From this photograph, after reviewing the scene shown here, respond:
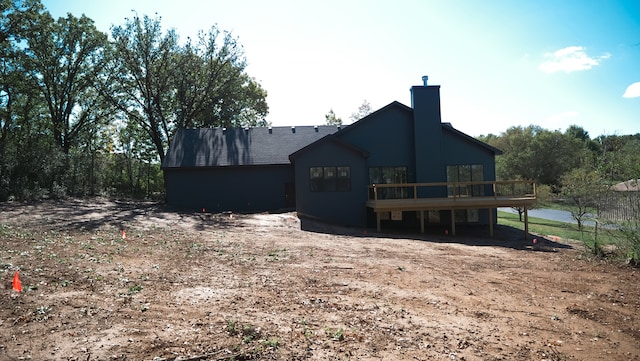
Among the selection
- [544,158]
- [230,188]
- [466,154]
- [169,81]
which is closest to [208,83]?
[169,81]

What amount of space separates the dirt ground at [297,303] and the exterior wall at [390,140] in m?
9.54

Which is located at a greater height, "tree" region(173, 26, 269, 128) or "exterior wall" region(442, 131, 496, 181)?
"tree" region(173, 26, 269, 128)

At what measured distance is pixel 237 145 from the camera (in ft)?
81.4

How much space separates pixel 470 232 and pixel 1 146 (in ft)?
84.9

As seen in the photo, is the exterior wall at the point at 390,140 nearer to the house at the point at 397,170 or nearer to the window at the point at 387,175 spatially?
the house at the point at 397,170

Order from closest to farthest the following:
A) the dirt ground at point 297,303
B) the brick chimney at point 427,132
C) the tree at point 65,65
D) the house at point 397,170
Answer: the dirt ground at point 297,303
the house at point 397,170
the brick chimney at point 427,132
the tree at point 65,65

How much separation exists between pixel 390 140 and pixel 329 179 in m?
4.13

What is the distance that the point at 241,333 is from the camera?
4766 millimetres

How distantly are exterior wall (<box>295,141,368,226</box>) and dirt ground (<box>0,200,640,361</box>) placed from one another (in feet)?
25.8

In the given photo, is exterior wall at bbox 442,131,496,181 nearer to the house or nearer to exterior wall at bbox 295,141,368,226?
the house

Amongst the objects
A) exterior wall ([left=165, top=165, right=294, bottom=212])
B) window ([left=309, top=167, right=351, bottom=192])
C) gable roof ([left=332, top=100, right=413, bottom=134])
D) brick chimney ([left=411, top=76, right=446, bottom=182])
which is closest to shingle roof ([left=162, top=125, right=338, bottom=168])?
exterior wall ([left=165, top=165, right=294, bottom=212])

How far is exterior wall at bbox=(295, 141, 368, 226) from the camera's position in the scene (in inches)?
773

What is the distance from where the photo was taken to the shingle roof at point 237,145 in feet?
76.8

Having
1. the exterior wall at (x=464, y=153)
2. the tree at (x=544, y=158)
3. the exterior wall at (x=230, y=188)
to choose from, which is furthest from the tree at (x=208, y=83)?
the tree at (x=544, y=158)
